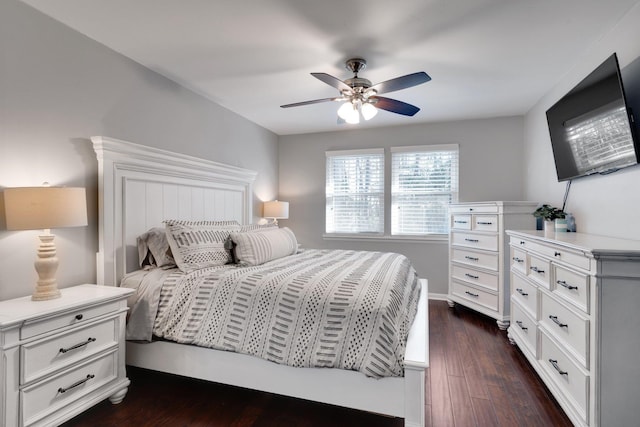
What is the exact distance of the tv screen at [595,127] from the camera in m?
1.95

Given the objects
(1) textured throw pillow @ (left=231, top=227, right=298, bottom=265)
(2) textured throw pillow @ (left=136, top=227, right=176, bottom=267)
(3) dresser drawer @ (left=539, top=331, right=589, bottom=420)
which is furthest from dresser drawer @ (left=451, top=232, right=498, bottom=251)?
(2) textured throw pillow @ (left=136, top=227, right=176, bottom=267)

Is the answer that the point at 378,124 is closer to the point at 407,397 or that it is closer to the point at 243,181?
the point at 243,181

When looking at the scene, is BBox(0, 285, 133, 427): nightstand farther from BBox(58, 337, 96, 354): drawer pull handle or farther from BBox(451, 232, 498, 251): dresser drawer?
BBox(451, 232, 498, 251): dresser drawer

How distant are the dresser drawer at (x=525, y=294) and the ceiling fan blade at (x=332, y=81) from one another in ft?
6.60

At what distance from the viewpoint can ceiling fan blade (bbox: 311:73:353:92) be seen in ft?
7.32

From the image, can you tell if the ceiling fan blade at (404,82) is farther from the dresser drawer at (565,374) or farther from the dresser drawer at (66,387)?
the dresser drawer at (66,387)

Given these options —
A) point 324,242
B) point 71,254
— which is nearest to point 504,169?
point 324,242

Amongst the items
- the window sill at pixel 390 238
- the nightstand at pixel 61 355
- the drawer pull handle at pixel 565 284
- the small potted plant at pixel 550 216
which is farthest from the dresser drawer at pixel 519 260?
the nightstand at pixel 61 355

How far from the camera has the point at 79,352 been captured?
1.78m

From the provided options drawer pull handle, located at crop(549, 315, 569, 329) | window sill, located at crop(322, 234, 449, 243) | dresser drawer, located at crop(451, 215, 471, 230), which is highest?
dresser drawer, located at crop(451, 215, 471, 230)

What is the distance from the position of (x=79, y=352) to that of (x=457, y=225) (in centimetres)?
372

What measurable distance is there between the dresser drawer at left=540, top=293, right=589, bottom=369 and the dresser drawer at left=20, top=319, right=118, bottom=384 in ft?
8.50

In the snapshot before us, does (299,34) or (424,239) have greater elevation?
(299,34)

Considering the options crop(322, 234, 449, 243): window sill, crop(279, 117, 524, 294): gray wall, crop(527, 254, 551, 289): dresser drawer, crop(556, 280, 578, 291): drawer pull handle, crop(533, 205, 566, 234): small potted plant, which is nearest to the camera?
crop(556, 280, 578, 291): drawer pull handle
